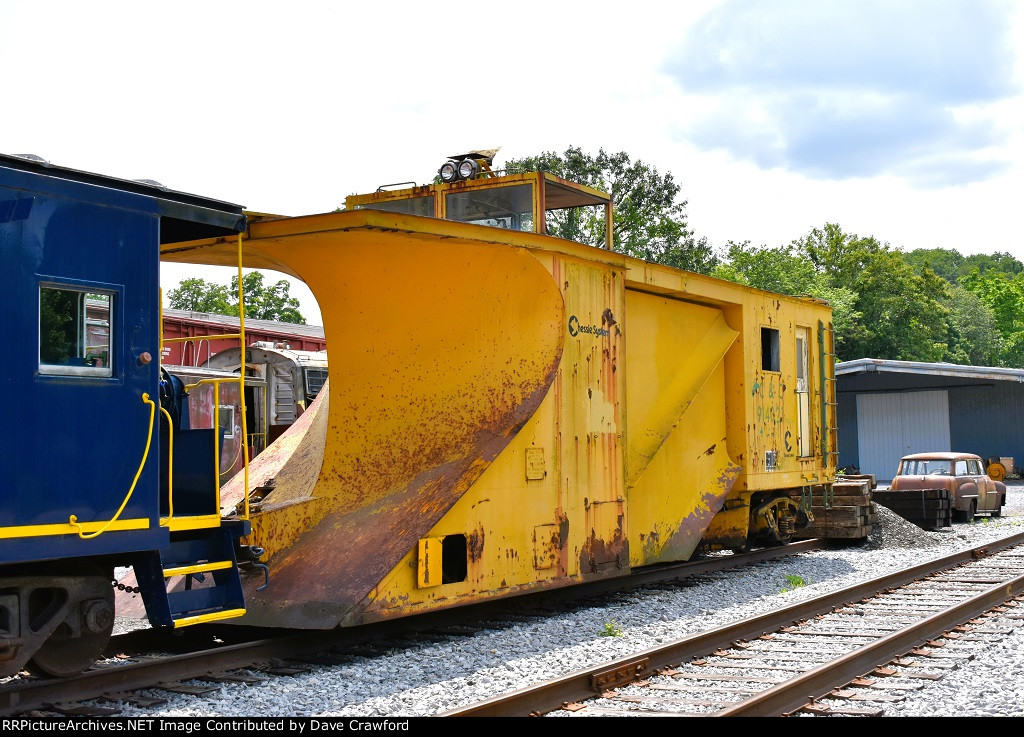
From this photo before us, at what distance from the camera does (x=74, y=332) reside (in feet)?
18.9

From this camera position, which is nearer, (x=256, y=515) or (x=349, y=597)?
(x=349, y=597)

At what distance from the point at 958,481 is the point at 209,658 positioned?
1707 centimetres

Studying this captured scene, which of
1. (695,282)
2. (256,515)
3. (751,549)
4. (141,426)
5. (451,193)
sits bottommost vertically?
(751,549)

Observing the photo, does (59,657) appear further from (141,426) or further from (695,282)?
(695,282)

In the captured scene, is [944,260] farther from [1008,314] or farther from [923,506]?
[923,506]

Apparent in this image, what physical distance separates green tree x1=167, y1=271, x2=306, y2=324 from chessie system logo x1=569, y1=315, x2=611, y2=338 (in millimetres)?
43039

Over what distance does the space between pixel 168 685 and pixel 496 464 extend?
3032mm

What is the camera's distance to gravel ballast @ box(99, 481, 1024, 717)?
19.8 ft

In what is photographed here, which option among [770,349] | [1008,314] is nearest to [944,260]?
[1008,314]

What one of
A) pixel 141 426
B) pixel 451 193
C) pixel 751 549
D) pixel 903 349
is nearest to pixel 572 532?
pixel 451 193

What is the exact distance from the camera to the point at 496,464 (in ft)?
27.5

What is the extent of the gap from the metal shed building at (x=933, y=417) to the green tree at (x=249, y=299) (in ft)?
89.2
